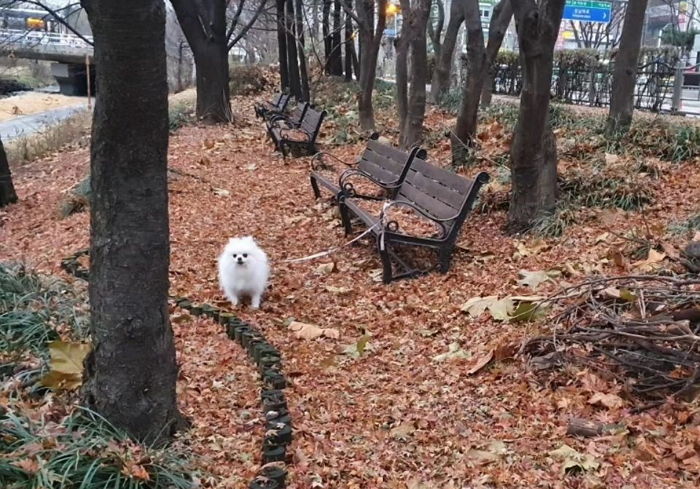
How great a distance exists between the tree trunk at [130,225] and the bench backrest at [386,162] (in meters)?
4.96

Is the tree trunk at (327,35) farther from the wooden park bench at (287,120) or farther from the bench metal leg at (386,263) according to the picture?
the bench metal leg at (386,263)

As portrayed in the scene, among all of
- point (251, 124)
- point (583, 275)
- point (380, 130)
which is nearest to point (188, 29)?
point (251, 124)

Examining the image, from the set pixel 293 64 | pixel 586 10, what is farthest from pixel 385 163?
pixel 586 10

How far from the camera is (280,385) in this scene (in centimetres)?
429

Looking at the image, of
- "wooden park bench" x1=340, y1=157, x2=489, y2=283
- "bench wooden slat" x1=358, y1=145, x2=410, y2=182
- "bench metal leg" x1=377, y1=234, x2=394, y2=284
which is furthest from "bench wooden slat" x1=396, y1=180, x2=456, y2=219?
"bench metal leg" x1=377, y1=234, x2=394, y2=284

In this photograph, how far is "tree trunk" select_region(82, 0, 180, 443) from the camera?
299cm

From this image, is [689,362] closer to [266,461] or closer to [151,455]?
[266,461]

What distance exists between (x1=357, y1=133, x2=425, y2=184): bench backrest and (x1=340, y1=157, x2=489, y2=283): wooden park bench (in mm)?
447

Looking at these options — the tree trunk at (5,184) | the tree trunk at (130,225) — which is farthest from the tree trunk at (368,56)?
the tree trunk at (130,225)

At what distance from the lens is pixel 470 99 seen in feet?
31.9

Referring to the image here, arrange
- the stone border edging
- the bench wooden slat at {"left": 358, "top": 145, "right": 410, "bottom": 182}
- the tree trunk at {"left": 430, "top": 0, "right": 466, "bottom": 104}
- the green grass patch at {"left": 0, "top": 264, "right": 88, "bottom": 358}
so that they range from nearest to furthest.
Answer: the stone border edging < the green grass patch at {"left": 0, "top": 264, "right": 88, "bottom": 358} < the bench wooden slat at {"left": 358, "top": 145, "right": 410, "bottom": 182} < the tree trunk at {"left": 430, "top": 0, "right": 466, "bottom": 104}

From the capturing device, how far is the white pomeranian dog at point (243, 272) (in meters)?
5.73

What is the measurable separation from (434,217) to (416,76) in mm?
4437

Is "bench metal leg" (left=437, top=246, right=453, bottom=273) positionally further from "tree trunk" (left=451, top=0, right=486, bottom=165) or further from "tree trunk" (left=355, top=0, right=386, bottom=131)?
"tree trunk" (left=355, top=0, right=386, bottom=131)
